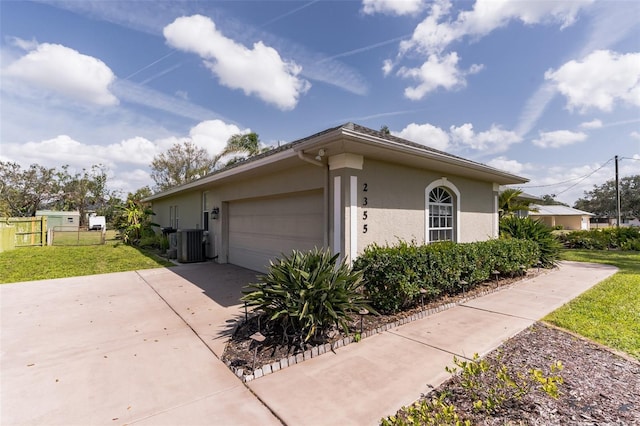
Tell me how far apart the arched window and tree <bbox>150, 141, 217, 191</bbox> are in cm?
3094

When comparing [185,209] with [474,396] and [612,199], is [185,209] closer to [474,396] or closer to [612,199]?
[474,396]

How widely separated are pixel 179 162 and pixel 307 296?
35334mm

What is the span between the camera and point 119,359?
3775 millimetres

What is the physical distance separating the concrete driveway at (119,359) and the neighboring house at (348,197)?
246 cm

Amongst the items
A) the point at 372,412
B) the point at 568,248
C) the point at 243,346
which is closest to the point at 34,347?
the point at 243,346

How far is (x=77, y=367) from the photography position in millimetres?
3580

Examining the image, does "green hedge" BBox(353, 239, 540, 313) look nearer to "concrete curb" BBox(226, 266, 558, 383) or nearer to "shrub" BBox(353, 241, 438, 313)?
"shrub" BBox(353, 241, 438, 313)

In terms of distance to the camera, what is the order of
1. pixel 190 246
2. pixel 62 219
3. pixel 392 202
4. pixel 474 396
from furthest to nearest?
pixel 62 219, pixel 190 246, pixel 392 202, pixel 474 396

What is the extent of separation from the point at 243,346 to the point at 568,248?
19482 millimetres

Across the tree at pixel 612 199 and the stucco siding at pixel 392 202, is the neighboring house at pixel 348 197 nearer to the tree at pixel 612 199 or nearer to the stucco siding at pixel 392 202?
the stucco siding at pixel 392 202

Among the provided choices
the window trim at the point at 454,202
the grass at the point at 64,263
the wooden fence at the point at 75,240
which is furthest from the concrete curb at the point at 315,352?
the wooden fence at the point at 75,240

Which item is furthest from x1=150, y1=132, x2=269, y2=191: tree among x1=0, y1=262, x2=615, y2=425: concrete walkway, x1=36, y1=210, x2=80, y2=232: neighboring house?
x1=0, y1=262, x2=615, y2=425: concrete walkway

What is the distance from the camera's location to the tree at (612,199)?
142 feet

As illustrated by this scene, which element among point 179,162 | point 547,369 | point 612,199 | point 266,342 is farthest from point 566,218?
point 179,162
